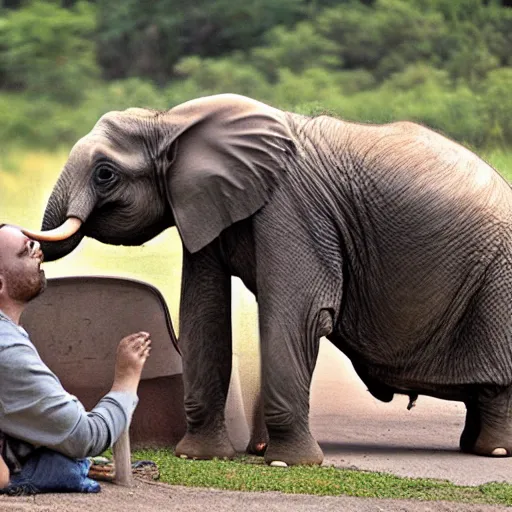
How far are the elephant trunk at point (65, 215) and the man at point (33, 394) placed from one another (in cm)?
259

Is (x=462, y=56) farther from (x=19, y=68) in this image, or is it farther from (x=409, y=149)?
(x=409, y=149)

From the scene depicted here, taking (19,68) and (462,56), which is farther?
(462,56)

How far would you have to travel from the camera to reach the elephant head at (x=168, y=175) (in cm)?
901

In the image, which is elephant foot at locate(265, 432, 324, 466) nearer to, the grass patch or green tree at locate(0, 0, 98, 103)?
the grass patch

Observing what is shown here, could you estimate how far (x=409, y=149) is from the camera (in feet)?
31.2

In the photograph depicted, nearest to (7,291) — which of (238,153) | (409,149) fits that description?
(238,153)

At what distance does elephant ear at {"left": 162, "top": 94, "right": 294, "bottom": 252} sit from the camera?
9016 mm

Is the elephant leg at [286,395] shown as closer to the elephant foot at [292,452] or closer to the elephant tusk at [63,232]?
the elephant foot at [292,452]

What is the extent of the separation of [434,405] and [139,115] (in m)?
4.06

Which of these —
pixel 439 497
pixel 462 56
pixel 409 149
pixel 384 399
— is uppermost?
pixel 409 149

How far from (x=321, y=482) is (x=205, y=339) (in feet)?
5.63

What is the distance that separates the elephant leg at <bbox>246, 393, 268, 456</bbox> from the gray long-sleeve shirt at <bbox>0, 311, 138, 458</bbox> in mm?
3425


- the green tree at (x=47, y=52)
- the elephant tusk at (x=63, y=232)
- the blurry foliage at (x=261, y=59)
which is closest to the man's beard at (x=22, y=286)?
the elephant tusk at (x=63, y=232)

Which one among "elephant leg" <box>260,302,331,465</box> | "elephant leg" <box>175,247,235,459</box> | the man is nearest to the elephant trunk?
"elephant leg" <box>175,247,235,459</box>
